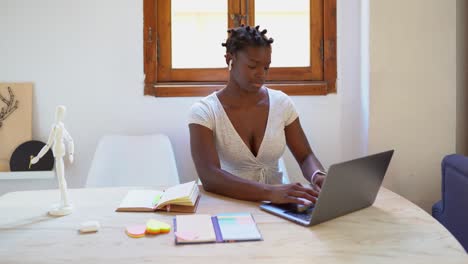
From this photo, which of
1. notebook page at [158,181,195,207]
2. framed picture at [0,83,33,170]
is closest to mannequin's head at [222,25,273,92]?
notebook page at [158,181,195,207]

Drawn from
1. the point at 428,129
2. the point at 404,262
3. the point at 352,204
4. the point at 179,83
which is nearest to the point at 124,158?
the point at 179,83

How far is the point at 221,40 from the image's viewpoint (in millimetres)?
2656

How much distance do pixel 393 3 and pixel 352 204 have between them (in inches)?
51.9

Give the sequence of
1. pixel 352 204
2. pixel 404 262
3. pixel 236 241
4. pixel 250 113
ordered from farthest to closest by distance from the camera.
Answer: pixel 250 113 < pixel 352 204 < pixel 236 241 < pixel 404 262

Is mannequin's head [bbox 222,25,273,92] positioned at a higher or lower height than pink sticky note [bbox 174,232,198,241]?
higher

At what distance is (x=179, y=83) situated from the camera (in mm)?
2617

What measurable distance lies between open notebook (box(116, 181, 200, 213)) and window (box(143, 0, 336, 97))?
1.05m

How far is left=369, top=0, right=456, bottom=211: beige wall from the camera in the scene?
7.62 feet

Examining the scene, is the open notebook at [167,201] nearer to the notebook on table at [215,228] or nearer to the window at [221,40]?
the notebook on table at [215,228]

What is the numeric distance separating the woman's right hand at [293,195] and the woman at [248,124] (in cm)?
32

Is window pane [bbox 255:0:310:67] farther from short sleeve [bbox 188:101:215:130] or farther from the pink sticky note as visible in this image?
the pink sticky note

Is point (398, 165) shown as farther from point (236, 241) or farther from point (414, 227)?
point (236, 241)

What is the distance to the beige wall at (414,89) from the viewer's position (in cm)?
232

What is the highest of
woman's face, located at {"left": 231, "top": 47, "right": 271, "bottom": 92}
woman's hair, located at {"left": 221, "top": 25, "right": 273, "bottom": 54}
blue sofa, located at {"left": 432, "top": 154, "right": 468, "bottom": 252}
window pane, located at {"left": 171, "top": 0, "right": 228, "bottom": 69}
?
window pane, located at {"left": 171, "top": 0, "right": 228, "bottom": 69}
